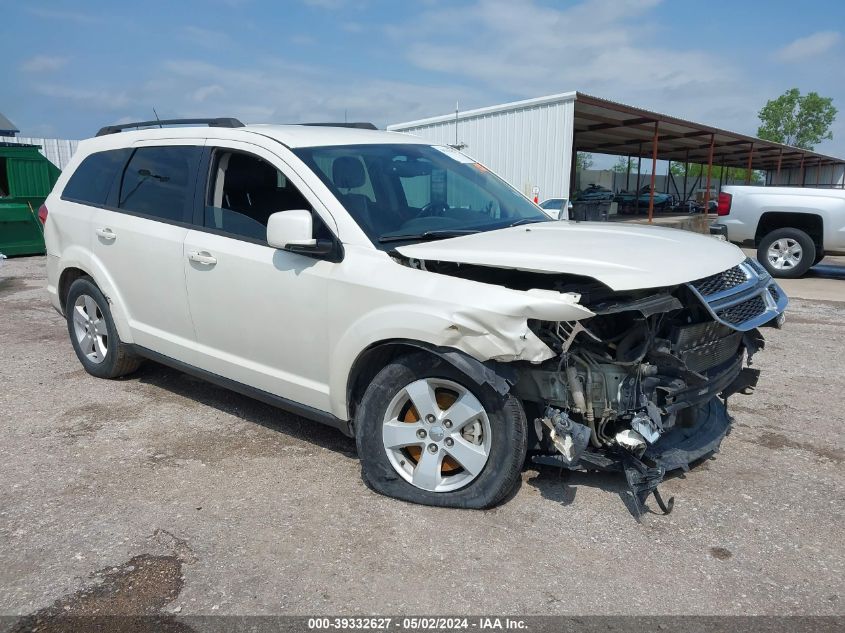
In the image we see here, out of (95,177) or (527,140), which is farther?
(527,140)

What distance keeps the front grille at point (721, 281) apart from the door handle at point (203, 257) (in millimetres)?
2629

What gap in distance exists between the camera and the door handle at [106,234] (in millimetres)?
4758

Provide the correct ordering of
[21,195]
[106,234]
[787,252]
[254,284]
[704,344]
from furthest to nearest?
[21,195] < [787,252] < [106,234] < [254,284] < [704,344]

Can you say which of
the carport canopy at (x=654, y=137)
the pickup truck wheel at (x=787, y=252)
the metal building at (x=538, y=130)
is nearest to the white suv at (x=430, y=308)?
the pickup truck wheel at (x=787, y=252)

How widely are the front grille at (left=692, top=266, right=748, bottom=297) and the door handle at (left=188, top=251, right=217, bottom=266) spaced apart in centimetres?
263

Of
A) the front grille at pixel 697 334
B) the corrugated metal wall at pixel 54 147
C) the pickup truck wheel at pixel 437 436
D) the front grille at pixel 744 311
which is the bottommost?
the pickup truck wheel at pixel 437 436

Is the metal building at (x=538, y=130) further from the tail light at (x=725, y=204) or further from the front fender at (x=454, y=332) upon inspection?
the front fender at (x=454, y=332)

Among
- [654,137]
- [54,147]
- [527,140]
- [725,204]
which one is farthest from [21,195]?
[654,137]

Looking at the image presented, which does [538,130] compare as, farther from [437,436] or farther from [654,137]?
[437,436]

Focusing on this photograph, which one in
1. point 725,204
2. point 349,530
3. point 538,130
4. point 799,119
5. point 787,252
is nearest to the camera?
point 349,530

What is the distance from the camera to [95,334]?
209 inches

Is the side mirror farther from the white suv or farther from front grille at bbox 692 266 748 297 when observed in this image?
front grille at bbox 692 266 748 297

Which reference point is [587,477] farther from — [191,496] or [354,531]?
[191,496]

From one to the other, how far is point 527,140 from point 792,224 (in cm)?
865
